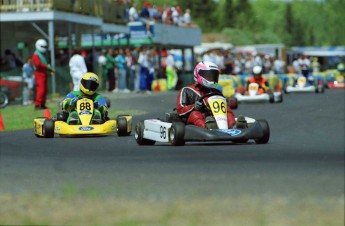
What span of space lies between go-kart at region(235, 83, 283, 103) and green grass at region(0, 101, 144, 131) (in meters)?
4.20

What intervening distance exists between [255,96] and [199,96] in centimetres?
1269

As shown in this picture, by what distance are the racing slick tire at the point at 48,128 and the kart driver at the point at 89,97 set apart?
279 mm

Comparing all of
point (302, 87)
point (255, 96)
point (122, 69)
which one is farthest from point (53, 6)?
point (302, 87)

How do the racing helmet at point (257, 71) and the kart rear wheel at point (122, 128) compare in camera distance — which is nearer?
the kart rear wheel at point (122, 128)

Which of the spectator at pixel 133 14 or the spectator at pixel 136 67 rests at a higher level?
the spectator at pixel 133 14

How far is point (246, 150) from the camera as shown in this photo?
33.7 feet

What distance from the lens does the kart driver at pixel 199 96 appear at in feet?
37.2

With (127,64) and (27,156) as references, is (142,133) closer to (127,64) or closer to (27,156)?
(27,156)

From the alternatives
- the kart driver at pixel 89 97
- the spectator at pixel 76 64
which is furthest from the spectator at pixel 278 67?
the kart driver at pixel 89 97

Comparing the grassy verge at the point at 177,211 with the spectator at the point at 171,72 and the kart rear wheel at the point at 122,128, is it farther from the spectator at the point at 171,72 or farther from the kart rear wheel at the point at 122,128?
the spectator at the point at 171,72

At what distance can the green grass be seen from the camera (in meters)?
17.5

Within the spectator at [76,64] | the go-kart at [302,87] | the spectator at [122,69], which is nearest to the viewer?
the spectator at [76,64]

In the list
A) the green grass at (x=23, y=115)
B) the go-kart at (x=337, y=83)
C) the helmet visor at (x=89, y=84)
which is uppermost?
the helmet visor at (x=89, y=84)

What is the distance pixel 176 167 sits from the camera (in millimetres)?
8766
